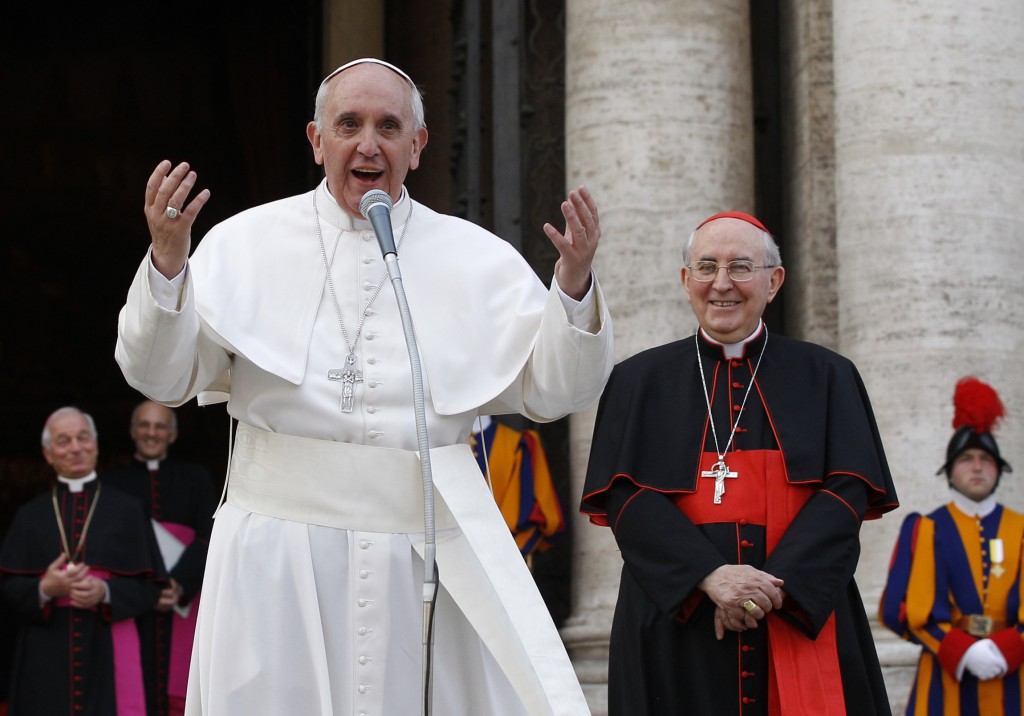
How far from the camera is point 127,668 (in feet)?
24.2

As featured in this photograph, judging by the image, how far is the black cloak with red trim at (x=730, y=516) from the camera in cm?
438

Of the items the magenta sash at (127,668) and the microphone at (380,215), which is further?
the magenta sash at (127,668)

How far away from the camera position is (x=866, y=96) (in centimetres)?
689

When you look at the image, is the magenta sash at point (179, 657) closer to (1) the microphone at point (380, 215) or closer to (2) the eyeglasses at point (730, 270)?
(2) the eyeglasses at point (730, 270)

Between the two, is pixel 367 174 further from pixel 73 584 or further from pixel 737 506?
pixel 73 584

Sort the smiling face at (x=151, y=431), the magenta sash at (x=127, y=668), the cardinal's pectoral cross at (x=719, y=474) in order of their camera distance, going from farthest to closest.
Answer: the smiling face at (x=151, y=431), the magenta sash at (x=127, y=668), the cardinal's pectoral cross at (x=719, y=474)

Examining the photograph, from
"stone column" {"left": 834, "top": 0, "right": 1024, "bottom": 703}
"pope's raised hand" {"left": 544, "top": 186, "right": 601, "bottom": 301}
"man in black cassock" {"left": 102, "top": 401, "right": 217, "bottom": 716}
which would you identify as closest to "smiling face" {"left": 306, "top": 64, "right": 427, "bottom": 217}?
"pope's raised hand" {"left": 544, "top": 186, "right": 601, "bottom": 301}

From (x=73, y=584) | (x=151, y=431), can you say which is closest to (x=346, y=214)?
(x=73, y=584)

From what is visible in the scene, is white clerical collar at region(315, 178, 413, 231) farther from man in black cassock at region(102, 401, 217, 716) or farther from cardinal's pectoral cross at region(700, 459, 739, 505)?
man in black cassock at region(102, 401, 217, 716)

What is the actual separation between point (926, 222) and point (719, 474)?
2.52 metres

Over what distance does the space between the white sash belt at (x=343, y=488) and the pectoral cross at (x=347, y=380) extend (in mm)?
80

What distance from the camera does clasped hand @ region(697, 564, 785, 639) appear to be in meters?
4.27

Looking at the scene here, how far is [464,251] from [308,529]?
75 centimetres

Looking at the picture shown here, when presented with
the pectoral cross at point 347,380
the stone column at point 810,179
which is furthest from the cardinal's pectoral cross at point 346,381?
the stone column at point 810,179
